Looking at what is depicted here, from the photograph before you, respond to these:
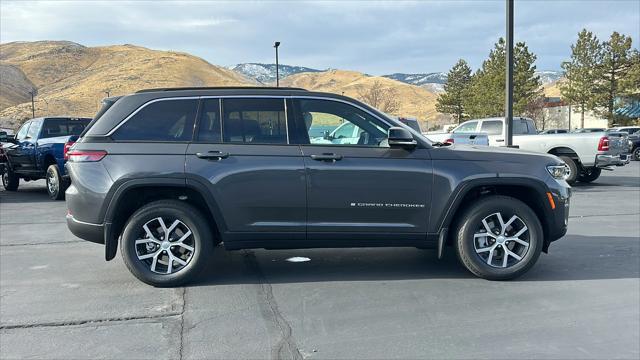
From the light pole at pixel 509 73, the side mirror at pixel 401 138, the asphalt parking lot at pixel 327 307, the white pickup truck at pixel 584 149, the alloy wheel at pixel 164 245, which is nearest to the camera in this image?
the asphalt parking lot at pixel 327 307

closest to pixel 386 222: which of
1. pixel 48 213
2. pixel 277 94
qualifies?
pixel 277 94

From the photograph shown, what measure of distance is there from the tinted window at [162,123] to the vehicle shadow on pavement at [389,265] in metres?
1.49

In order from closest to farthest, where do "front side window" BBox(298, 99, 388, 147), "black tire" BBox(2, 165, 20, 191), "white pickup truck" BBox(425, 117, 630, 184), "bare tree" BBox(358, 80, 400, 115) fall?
"front side window" BBox(298, 99, 388, 147)
"black tire" BBox(2, 165, 20, 191)
"white pickup truck" BBox(425, 117, 630, 184)
"bare tree" BBox(358, 80, 400, 115)

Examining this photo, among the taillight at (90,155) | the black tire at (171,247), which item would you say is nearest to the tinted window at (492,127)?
the black tire at (171,247)

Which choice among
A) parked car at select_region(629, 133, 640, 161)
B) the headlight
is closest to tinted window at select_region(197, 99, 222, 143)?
the headlight

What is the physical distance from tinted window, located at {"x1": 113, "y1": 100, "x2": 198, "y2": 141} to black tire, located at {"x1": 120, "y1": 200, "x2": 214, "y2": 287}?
647 millimetres

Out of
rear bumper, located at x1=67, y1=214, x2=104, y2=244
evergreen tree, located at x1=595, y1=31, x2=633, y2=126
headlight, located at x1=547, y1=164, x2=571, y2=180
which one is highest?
evergreen tree, located at x1=595, y1=31, x2=633, y2=126

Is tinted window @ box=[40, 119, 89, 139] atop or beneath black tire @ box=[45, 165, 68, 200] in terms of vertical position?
atop

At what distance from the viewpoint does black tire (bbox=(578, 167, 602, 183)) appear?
48.6ft

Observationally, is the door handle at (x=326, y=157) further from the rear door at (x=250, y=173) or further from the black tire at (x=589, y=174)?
the black tire at (x=589, y=174)

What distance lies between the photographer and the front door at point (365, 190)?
508 cm

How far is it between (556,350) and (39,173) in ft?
39.8

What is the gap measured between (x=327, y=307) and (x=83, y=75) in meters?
142

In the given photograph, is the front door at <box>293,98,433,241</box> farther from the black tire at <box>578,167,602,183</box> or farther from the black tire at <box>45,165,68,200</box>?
the black tire at <box>578,167,602,183</box>
